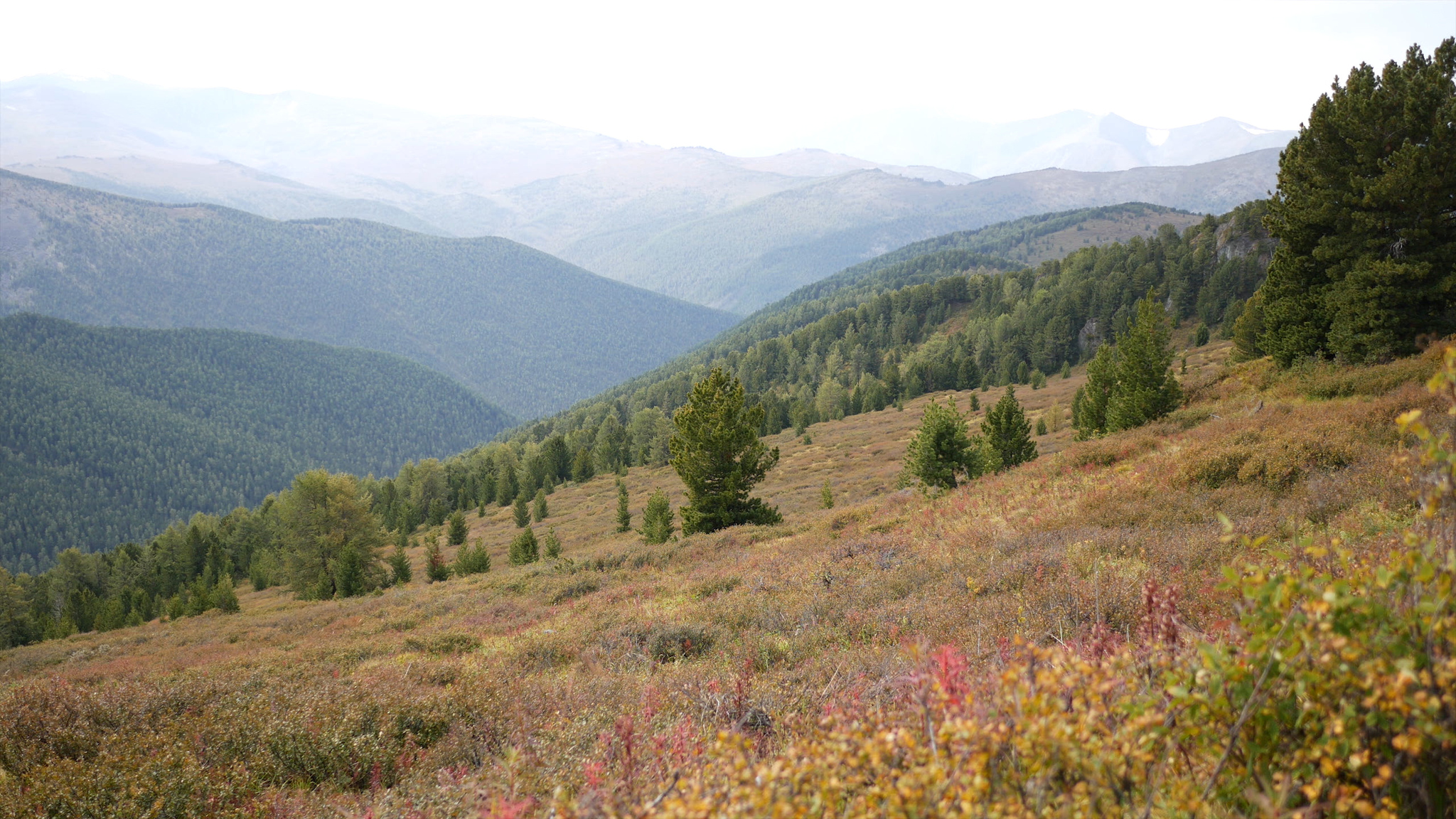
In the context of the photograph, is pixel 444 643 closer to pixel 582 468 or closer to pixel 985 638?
pixel 985 638

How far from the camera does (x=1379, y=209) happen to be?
717 inches

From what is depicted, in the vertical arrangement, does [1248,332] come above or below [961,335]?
above

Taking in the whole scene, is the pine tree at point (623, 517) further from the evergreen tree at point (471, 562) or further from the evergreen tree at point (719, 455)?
the evergreen tree at point (719, 455)

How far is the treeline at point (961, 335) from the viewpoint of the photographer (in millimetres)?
97312

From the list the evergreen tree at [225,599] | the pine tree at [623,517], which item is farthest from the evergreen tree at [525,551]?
the evergreen tree at [225,599]

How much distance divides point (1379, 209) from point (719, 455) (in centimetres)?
2141

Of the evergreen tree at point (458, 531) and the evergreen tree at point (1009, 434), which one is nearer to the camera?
the evergreen tree at point (1009, 434)

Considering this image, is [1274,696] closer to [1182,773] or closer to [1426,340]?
[1182,773]

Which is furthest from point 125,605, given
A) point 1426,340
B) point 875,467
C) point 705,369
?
point 705,369

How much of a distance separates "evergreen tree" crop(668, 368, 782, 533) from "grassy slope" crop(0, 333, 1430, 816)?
10.9ft

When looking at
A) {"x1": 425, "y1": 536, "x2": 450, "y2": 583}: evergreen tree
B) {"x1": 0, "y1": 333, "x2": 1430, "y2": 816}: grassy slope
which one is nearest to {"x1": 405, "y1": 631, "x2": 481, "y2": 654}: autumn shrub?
{"x1": 0, "y1": 333, "x2": 1430, "y2": 816}: grassy slope

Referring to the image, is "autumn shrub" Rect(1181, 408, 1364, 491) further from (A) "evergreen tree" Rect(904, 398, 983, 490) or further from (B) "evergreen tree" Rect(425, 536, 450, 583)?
(B) "evergreen tree" Rect(425, 536, 450, 583)

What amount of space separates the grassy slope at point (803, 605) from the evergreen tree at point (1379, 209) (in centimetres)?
221

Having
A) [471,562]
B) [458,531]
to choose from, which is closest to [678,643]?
[471,562]
